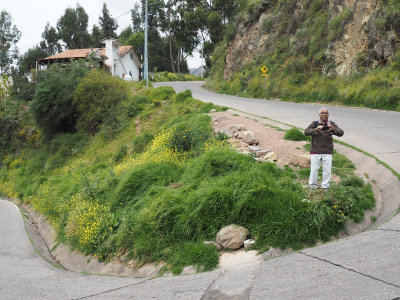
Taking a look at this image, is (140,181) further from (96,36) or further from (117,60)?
(96,36)

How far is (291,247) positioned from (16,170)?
66.6 ft

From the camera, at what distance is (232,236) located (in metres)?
5.66

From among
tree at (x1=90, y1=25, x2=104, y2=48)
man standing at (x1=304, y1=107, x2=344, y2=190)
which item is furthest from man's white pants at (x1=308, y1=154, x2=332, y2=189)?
tree at (x1=90, y1=25, x2=104, y2=48)

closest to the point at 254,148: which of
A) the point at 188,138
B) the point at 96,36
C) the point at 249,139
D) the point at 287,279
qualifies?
the point at 249,139

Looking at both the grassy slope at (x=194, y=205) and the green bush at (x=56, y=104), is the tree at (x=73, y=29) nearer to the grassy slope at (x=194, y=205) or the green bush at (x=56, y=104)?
the green bush at (x=56, y=104)

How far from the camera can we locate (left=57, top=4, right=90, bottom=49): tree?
6769cm

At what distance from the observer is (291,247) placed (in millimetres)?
5289

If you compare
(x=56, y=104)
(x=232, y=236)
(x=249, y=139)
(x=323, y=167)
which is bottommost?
(x=232, y=236)

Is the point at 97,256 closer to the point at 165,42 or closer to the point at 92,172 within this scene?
the point at 92,172

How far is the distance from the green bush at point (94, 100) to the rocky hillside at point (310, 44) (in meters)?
Answer: 9.82

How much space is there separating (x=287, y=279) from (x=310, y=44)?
68.0ft

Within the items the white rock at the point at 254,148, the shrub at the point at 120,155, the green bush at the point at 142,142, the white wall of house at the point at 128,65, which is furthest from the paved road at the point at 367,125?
the white wall of house at the point at 128,65

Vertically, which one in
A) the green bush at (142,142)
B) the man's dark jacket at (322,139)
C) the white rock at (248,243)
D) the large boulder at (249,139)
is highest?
the man's dark jacket at (322,139)

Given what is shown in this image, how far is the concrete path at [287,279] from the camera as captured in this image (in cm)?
371
